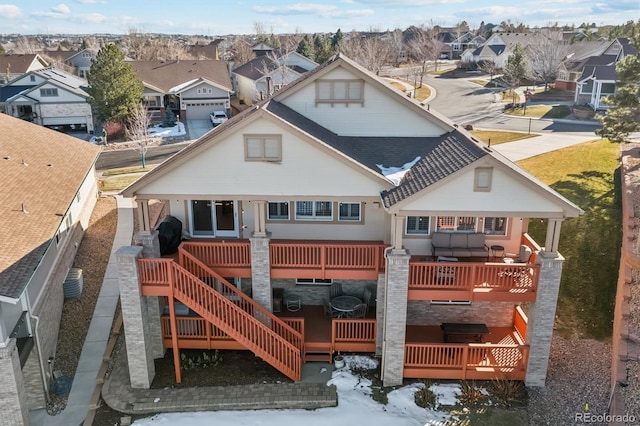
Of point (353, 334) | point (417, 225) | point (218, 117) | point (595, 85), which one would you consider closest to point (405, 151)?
point (417, 225)

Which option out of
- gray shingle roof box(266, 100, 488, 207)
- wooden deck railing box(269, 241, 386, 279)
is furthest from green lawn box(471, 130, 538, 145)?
wooden deck railing box(269, 241, 386, 279)

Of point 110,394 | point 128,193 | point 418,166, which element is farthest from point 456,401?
point 128,193

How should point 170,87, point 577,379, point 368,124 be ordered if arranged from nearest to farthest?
1. point 577,379
2. point 368,124
3. point 170,87

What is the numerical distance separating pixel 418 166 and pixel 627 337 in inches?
339

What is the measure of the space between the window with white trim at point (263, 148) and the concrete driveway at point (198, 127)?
3815cm

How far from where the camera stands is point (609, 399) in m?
15.2

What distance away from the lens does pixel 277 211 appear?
1855cm

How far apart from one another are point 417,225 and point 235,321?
6.92 meters

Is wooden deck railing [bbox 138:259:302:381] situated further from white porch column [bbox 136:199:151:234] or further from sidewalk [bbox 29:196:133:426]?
sidewalk [bbox 29:196:133:426]

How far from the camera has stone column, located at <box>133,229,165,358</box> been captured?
16875 millimetres

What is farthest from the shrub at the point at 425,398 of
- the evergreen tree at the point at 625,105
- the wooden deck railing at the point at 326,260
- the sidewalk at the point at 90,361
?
the evergreen tree at the point at 625,105

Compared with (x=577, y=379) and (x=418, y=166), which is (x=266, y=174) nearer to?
(x=418, y=166)

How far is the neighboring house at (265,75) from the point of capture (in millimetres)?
63844

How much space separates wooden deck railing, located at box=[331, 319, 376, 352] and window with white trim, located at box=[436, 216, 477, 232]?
13.1 ft
